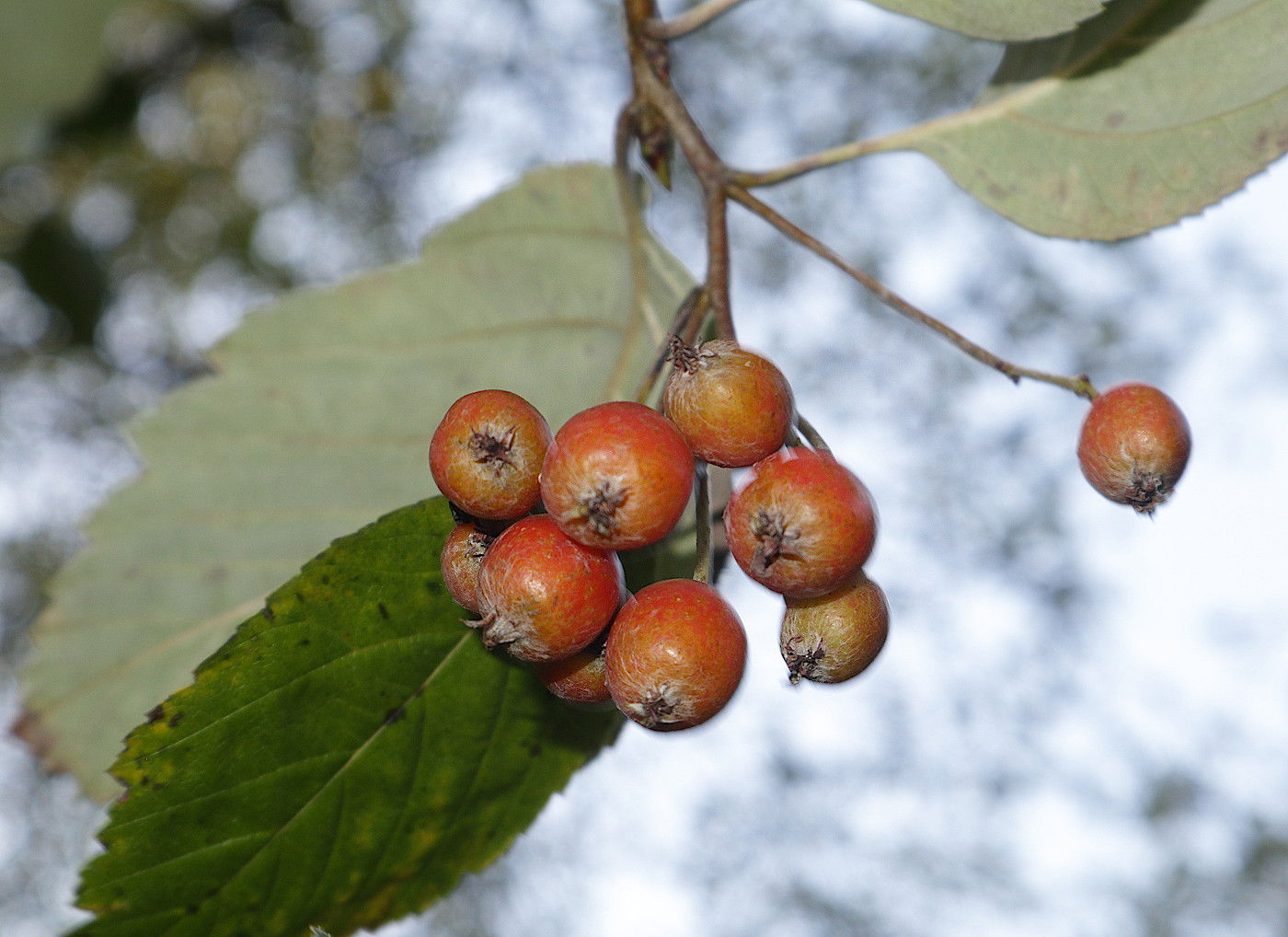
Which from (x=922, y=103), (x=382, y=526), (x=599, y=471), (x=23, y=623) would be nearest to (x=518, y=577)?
(x=599, y=471)

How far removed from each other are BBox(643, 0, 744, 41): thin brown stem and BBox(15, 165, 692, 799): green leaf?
1.28ft

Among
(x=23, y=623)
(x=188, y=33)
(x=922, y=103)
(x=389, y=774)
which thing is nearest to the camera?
(x=389, y=774)

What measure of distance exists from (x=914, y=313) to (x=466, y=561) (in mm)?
625

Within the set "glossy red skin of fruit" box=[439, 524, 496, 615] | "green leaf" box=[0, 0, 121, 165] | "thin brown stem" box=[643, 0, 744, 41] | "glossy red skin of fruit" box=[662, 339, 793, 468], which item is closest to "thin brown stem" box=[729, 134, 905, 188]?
"thin brown stem" box=[643, 0, 744, 41]

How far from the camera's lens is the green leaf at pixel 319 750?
1.04 m

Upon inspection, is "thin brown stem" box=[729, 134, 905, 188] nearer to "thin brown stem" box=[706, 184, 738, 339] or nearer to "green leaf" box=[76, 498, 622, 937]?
"thin brown stem" box=[706, 184, 738, 339]

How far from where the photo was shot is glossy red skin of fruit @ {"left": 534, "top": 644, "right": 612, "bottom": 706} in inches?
38.7

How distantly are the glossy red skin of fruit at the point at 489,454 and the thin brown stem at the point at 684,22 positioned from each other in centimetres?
76

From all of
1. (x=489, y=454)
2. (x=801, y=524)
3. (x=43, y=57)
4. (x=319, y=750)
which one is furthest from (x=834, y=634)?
(x=43, y=57)

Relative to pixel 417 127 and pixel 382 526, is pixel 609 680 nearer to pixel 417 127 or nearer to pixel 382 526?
pixel 382 526

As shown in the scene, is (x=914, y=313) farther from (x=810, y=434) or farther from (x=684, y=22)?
(x=684, y=22)

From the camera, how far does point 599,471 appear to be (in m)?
0.83

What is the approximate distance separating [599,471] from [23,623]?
1177cm

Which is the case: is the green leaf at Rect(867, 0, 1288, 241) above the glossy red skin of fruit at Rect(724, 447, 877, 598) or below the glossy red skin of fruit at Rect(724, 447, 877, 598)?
above
